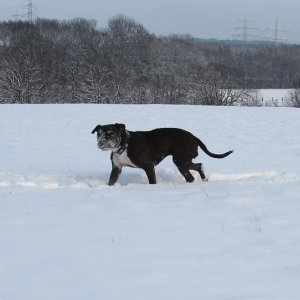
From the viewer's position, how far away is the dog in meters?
6.64

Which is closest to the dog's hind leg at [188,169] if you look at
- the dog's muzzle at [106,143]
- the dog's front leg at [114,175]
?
the dog's front leg at [114,175]

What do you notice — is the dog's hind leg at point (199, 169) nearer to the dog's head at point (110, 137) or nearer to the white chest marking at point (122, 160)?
the white chest marking at point (122, 160)

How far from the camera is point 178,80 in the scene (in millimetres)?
67438

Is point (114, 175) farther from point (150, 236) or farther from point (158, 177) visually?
point (150, 236)

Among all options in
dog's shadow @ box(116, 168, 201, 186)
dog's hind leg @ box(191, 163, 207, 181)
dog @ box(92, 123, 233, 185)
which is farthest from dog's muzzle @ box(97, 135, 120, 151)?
dog's hind leg @ box(191, 163, 207, 181)

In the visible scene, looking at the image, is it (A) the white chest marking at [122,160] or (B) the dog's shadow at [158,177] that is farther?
(B) the dog's shadow at [158,177]

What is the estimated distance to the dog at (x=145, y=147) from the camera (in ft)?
21.8

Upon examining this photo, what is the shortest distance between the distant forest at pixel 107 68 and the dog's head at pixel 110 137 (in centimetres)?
4489

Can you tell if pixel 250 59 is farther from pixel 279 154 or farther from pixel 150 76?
pixel 279 154

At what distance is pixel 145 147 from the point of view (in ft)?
22.6

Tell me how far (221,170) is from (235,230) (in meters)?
4.24

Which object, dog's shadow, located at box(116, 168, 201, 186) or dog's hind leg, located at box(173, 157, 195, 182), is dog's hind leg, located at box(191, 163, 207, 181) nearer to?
dog's hind leg, located at box(173, 157, 195, 182)

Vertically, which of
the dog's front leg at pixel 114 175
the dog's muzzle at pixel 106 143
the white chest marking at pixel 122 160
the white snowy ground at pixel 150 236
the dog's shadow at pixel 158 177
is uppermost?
the dog's muzzle at pixel 106 143

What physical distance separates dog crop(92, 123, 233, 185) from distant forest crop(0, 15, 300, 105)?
44.3 metres
